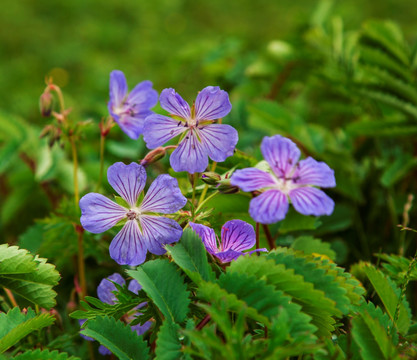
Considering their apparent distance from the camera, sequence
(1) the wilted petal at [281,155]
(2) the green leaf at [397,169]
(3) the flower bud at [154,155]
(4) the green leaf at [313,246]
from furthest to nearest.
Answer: (2) the green leaf at [397,169] < (4) the green leaf at [313,246] < (3) the flower bud at [154,155] < (1) the wilted petal at [281,155]

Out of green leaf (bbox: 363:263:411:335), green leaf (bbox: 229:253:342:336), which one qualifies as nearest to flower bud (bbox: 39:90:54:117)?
green leaf (bbox: 229:253:342:336)

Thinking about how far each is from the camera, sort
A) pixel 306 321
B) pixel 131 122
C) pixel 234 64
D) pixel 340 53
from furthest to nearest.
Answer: pixel 234 64 < pixel 340 53 < pixel 131 122 < pixel 306 321

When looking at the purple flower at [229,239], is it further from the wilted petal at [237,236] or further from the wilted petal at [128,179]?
the wilted petal at [128,179]

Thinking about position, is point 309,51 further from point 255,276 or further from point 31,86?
point 31,86

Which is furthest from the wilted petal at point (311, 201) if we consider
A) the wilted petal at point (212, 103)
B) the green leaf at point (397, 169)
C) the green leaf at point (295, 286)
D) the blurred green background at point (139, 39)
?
the blurred green background at point (139, 39)

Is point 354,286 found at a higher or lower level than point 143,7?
lower

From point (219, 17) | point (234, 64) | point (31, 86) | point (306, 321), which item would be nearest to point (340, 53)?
point (234, 64)
